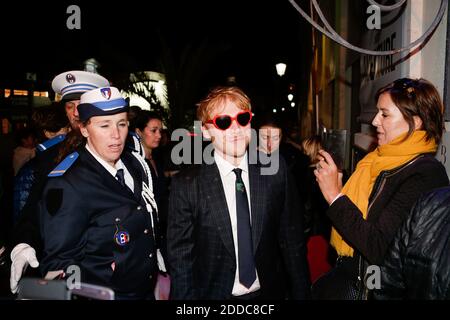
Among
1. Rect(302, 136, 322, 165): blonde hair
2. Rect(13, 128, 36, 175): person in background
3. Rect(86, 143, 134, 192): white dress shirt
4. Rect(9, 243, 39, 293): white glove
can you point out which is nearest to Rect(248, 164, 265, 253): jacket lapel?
Rect(86, 143, 134, 192): white dress shirt

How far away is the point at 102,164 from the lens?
90.4 inches

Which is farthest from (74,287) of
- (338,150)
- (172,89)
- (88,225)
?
(172,89)

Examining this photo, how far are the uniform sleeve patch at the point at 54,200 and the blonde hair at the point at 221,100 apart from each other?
3.00ft

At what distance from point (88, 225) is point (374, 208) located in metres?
1.63

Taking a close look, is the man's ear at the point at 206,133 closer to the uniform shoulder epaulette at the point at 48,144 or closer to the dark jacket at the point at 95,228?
the dark jacket at the point at 95,228

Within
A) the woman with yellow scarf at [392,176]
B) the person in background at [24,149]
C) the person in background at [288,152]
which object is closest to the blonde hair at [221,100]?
the woman with yellow scarf at [392,176]

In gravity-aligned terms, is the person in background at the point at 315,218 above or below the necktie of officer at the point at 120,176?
below

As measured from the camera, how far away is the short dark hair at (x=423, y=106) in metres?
2.19

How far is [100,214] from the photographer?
217 cm

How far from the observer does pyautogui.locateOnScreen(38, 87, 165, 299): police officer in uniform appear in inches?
80.4

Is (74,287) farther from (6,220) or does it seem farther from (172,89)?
(172,89)

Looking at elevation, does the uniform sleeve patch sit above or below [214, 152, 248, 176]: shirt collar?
below

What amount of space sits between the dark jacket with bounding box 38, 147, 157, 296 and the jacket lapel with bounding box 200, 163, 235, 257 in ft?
1.39

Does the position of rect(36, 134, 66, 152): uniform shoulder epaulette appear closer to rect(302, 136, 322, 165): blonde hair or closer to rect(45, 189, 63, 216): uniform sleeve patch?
rect(45, 189, 63, 216): uniform sleeve patch
